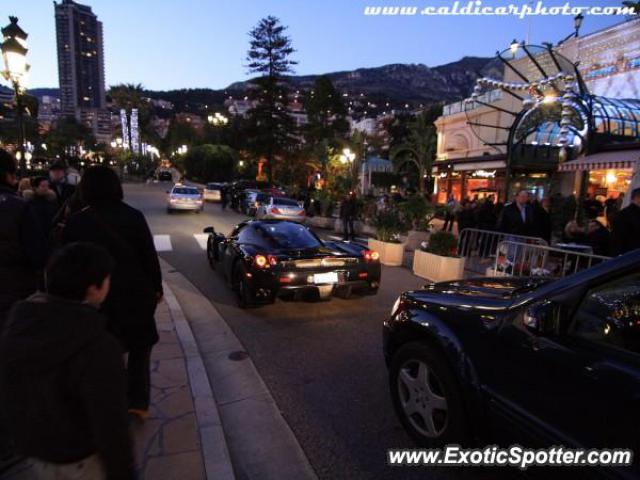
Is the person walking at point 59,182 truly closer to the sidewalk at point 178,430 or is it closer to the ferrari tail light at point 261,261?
the ferrari tail light at point 261,261

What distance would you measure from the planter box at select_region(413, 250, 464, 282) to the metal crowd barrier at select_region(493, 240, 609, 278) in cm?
67

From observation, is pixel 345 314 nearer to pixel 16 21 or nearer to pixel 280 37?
pixel 16 21

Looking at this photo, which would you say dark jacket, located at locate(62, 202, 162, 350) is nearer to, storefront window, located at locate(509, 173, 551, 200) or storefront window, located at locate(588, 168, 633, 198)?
storefront window, located at locate(588, 168, 633, 198)

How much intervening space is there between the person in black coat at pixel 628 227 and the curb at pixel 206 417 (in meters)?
5.37

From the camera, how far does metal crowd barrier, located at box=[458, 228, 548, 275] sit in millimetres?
8227

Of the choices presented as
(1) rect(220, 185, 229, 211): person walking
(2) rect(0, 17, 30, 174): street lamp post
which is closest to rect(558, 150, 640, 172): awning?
(2) rect(0, 17, 30, 174): street lamp post

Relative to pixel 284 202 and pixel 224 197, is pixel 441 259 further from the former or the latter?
pixel 224 197

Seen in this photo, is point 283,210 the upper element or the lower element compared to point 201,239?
upper

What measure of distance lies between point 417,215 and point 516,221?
2.96m

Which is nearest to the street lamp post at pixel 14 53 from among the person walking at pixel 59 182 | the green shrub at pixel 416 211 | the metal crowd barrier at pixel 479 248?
the person walking at pixel 59 182

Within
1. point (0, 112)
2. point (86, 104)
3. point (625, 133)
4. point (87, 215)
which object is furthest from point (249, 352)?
point (86, 104)

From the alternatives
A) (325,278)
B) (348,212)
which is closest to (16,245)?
(325,278)

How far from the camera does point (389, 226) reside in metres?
9.27

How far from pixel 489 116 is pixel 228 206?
58.1ft
